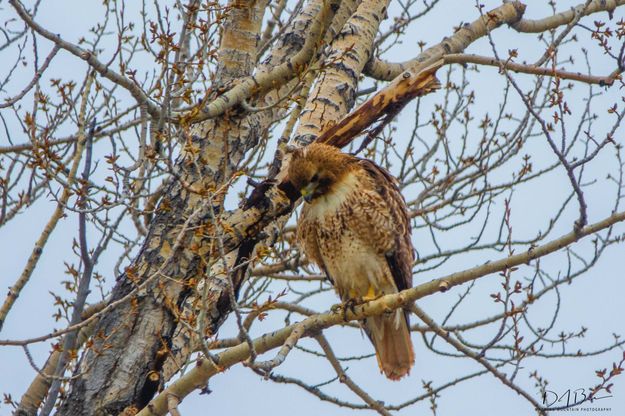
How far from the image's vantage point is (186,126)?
4.01 meters

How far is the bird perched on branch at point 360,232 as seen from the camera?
200 inches

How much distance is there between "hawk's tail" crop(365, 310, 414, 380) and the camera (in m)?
5.32

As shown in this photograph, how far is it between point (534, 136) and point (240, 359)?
442 centimetres

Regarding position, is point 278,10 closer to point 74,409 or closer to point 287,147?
point 287,147

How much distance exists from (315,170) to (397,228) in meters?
0.61

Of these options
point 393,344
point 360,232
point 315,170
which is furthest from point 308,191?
point 393,344

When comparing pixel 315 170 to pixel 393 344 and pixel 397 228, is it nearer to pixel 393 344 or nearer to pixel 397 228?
pixel 397 228

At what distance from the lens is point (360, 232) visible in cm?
510

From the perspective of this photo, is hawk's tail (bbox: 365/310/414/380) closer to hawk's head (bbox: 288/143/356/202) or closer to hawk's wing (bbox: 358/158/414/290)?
hawk's wing (bbox: 358/158/414/290)

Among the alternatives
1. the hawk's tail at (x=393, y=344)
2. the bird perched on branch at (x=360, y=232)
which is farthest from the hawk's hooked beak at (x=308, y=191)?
the hawk's tail at (x=393, y=344)

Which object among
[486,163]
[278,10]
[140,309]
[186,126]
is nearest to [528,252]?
[186,126]

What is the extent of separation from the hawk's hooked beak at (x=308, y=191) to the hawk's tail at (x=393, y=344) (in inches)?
34.7

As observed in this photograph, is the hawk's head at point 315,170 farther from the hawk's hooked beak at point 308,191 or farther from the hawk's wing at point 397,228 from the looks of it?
the hawk's wing at point 397,228

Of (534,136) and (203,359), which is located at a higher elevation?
(534,136)
